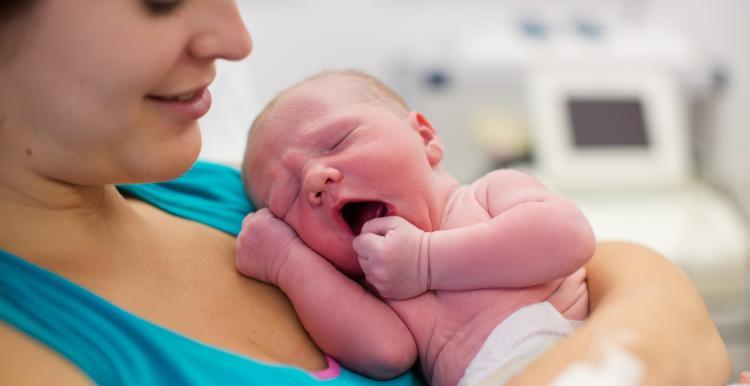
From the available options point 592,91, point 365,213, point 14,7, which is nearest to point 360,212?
Result: point 365,213

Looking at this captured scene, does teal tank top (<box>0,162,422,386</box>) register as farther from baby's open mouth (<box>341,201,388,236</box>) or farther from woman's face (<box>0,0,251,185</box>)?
baby's open mouth (<box>341,201,388,236</box>)

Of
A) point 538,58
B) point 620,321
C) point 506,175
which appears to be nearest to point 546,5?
point 538,58

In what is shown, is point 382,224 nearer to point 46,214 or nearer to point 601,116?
point 46,214

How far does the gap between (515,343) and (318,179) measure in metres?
0.28

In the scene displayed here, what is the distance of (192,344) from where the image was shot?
0.75m

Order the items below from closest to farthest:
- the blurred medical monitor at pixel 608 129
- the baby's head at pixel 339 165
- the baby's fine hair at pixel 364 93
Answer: the baby's head at pixel 339 165, the baby's fine hair at pixel 364 93, the blurred medical monitor at pixel 608 129

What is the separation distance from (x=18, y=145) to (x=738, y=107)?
2440 mm

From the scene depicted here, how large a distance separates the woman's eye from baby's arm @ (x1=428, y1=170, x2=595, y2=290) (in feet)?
1.22

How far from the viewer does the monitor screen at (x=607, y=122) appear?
2.26m

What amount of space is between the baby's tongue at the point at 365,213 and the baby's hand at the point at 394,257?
1.8 inches

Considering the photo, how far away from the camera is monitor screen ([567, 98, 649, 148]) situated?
226 centimetres

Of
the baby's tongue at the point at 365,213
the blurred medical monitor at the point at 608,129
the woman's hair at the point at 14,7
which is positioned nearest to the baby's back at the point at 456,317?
the baby's tongue at the point at 365,213

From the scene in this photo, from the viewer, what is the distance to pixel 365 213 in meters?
0.96

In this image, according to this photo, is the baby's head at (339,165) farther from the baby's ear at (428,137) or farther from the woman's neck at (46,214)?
the woman's neck at (46,214)
